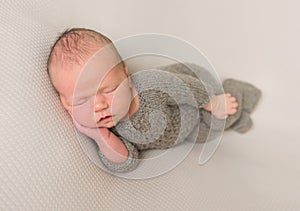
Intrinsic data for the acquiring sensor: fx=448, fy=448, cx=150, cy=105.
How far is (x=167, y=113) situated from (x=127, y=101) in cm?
13

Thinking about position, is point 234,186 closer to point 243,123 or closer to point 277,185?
point 277,185

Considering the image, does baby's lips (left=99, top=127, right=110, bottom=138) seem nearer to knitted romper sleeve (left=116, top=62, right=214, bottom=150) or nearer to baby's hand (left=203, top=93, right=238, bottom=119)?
knitted romper sleeve (left=116, top=62, right=214, bottom=150)

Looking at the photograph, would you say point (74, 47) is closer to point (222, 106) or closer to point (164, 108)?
point (164, 108)

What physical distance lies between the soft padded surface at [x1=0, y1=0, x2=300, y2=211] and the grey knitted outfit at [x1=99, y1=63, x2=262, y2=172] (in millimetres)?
54

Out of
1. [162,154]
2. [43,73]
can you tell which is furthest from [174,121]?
[43,73]

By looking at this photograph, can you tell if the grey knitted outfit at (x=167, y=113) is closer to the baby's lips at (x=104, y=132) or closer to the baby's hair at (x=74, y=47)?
the baby's lips at (x=104, y=132)

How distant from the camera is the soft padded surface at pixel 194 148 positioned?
725 millimetres

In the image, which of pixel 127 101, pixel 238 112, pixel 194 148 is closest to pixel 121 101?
pixel 127 101

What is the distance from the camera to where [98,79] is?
79cm

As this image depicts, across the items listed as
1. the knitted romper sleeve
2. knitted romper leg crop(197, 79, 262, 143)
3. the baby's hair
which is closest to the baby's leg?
knitted romper leg crop(197, 79, 262, 143)

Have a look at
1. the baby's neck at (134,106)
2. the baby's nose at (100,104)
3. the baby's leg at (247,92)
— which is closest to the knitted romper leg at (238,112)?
the baby's leg at (247,92)

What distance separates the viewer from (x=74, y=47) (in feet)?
2.59

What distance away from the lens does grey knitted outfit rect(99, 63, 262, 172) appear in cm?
90

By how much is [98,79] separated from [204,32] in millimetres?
524
